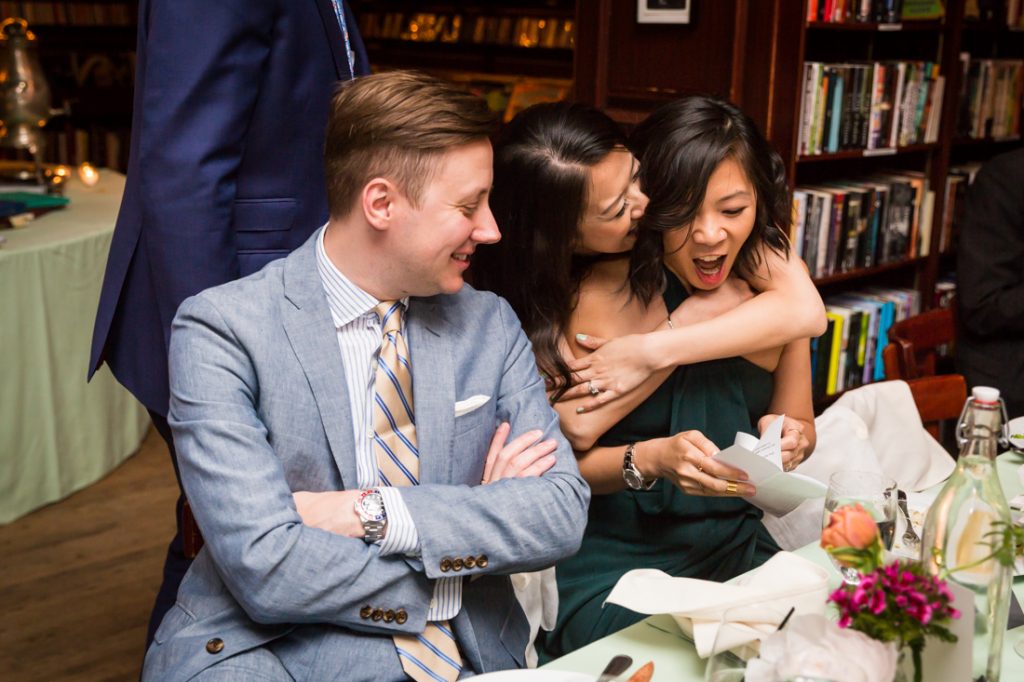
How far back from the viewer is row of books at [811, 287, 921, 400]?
411 cm

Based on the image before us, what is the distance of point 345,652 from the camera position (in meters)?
1.44

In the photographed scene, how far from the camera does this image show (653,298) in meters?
2.11

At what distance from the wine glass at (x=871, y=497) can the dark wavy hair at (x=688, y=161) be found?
2.34ft

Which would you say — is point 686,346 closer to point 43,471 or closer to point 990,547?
point 990,547

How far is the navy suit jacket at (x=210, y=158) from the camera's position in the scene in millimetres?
1771

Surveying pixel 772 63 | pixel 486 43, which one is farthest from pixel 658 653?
pixel 486 43

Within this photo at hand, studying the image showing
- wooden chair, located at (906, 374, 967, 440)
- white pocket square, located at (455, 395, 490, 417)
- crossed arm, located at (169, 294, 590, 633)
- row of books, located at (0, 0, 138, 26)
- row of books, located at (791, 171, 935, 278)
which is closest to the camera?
crossed arm, located at (169, 294, 590, 633)

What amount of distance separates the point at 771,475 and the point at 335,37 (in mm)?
1133

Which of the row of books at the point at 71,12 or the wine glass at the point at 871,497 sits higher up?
the row of books at the point at 71,12

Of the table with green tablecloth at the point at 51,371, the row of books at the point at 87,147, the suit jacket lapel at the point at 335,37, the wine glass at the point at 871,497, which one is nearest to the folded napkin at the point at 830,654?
the wine glass at the point at 871,497

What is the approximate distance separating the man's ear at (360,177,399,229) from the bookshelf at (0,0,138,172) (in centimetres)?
620

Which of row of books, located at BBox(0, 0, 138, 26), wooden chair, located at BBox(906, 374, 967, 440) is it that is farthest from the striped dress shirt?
row of books, located at BBox(0, 0, 138, 26)

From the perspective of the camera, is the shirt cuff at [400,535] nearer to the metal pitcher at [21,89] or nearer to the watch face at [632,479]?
the watch face at [632,479]

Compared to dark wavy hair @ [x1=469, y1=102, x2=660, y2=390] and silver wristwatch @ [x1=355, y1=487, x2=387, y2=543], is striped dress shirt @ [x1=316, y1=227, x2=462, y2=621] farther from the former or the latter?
dark wavy hair @ [x1=469, y1=102, x2=660, y2=390]
